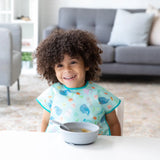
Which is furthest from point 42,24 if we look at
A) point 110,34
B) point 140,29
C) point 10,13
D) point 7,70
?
point 7,70

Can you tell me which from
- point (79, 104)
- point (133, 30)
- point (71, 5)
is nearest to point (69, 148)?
point (79, 104)

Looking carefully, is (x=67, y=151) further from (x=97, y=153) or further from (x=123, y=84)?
(x=123, y=84)

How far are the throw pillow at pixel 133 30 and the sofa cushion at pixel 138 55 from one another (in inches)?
9.6

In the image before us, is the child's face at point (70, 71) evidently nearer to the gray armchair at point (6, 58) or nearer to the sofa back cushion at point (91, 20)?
the gray armchair at point (6, 58)

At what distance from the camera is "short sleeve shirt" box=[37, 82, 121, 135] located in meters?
1.06

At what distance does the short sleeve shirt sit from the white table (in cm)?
19

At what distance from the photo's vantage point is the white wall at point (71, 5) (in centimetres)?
452

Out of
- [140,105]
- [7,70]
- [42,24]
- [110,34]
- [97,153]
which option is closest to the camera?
[97,153]

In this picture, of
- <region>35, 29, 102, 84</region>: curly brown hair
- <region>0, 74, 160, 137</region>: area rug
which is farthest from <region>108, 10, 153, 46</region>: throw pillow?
<region>35, 29, 102, 84</region>: curly brown hair

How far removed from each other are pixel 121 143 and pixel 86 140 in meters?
0.09

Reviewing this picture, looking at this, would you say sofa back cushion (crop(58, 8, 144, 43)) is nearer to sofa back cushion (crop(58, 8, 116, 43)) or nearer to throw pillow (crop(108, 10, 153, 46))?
sofa back cushion (crop(58, 8, 116, 43))

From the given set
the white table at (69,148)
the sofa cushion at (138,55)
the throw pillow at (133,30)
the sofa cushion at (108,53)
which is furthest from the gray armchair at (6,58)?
the white table at (69,148)

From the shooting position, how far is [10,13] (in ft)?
13.9

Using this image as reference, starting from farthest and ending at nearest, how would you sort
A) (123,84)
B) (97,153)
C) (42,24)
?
(42,24) < (123,84) < (97,153)
